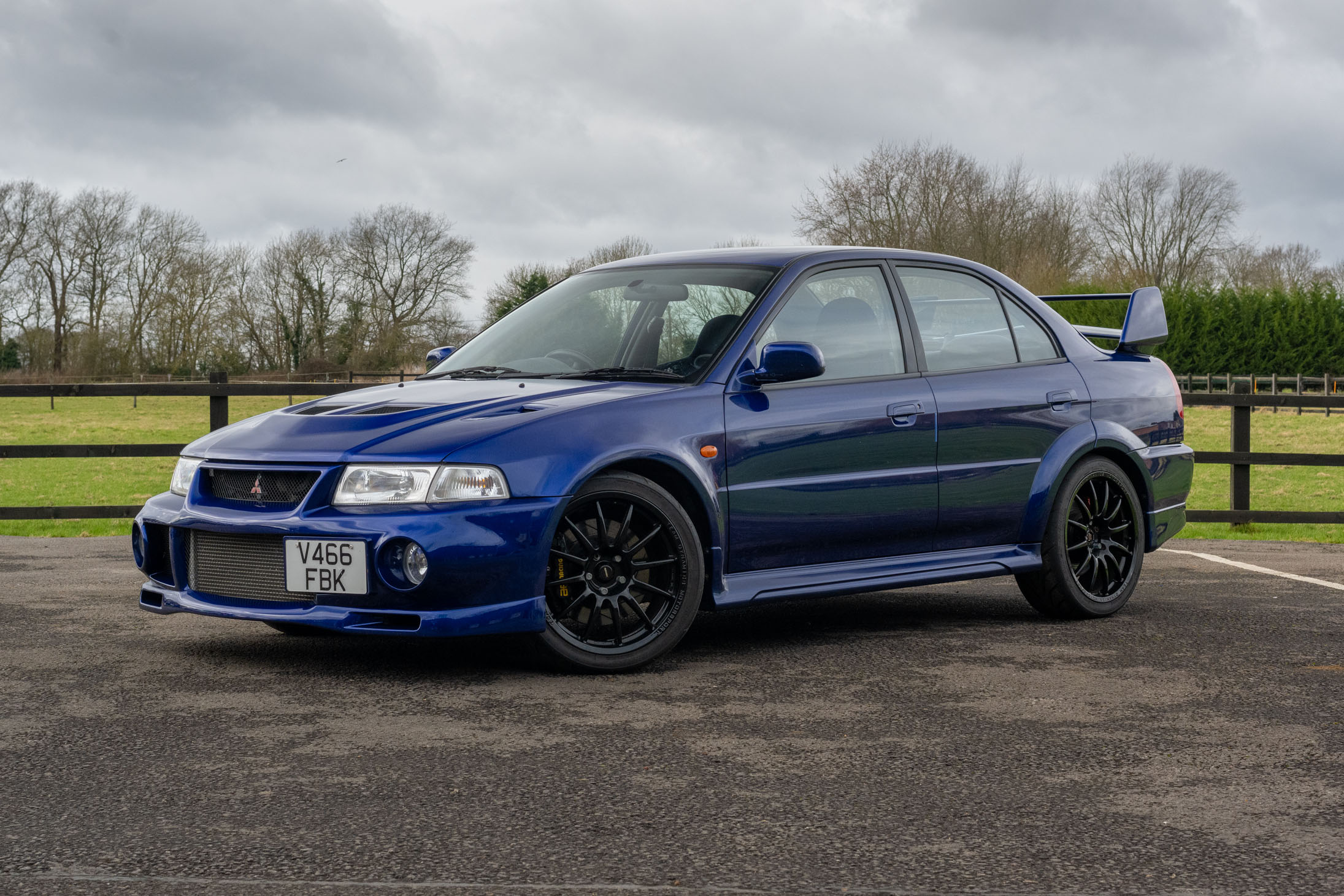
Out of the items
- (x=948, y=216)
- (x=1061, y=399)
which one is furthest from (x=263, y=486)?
(x=948, y=216)

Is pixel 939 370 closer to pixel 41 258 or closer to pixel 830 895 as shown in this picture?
pixel 830 895

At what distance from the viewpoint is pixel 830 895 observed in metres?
2.86

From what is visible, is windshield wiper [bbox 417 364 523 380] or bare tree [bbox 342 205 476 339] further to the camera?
bare tree [bbox 342 205 476 339]

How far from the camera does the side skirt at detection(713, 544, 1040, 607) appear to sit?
18.2 feet

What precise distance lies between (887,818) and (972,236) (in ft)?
173

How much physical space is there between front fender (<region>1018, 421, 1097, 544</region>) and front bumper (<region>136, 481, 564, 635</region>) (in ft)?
8.11

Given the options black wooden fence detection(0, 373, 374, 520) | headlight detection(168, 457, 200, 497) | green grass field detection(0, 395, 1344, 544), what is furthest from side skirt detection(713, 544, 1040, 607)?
green grass field detection(0, 395, 1344, 544)

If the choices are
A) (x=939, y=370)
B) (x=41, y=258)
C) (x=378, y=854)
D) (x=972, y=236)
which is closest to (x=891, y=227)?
(x=972, y=236)

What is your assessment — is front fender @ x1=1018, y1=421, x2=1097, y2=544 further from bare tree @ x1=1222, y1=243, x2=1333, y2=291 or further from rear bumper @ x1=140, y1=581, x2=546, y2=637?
bare tree @ x1=1222, y1=243, x2=1333, y2=291

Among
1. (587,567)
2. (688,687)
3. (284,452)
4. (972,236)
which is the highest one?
(972,236)

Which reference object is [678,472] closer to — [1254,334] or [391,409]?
[391,409]

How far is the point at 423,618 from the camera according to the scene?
4.84 meters

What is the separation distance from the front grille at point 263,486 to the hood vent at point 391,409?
0.33 metres

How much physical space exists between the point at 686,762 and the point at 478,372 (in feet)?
8.46
